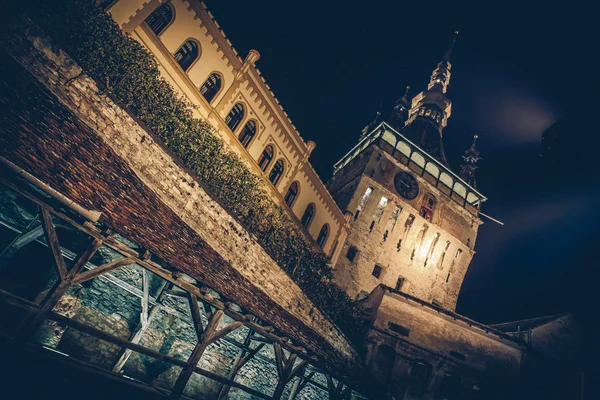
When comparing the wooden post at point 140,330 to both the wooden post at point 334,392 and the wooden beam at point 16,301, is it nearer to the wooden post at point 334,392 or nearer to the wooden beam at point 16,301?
the wooden beam at point 16,301

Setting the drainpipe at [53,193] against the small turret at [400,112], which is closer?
the drainpipe at [53,193]

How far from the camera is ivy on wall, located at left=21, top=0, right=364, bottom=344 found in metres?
10.0

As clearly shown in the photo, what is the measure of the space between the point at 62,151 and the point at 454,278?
38116mm

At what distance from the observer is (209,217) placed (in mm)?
11266

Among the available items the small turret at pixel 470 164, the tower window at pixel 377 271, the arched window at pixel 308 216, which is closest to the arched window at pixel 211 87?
the arched window at pixel 308 216

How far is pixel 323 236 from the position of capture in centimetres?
2553

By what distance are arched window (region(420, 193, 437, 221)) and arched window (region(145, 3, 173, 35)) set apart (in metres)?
30.0

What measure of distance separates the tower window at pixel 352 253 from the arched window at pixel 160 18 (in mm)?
23048

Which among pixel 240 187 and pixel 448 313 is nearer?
pixel 240 187

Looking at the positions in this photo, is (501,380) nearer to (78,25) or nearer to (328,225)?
(328,225)

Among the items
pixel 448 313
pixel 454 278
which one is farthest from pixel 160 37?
pixel 454 278

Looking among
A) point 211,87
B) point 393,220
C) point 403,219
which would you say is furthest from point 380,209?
point 211,87

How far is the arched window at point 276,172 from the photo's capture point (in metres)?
20.9

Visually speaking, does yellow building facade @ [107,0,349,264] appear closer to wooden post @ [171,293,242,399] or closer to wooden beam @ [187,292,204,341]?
wooden beam @ [187,292,204,341]
